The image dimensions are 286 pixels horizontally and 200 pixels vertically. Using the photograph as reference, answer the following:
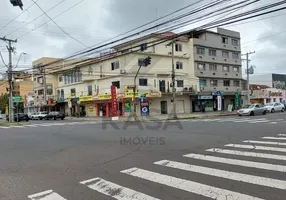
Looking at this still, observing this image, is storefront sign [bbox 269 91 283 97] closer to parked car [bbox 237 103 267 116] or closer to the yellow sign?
parked car [bbox 237 103 267 116]

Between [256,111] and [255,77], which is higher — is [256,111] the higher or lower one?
the lower one

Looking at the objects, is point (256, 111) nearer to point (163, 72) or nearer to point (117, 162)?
point (163, 72)

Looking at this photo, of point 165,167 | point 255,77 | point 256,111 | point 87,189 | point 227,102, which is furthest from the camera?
point 255,77

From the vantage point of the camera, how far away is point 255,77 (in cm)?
7825

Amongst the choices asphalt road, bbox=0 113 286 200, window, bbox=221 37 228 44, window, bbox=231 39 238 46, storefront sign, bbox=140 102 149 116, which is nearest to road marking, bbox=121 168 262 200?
asphalt road, bbox=0 113 286 200

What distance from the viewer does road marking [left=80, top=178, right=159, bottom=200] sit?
4982 mm

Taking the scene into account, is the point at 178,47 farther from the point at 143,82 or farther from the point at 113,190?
the point at 113,190

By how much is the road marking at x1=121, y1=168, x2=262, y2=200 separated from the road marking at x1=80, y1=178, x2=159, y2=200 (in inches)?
30.0

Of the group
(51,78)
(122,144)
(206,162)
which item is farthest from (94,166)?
(51,78)

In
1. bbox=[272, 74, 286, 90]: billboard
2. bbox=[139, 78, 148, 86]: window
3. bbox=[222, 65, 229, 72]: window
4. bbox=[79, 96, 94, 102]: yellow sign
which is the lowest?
bbox=[79, 96, 94, 102]: yellow sign

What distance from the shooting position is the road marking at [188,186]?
4872 mm

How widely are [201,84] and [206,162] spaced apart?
4175cm

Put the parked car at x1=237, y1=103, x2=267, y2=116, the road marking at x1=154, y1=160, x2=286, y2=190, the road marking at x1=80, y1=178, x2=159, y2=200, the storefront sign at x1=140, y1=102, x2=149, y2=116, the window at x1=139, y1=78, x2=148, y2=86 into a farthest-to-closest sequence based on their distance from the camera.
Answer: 1. the window at x1=139, y1=78, x2=148, y2=86
2. the storefront sign at x1=140, y1=102, x2=149, y2=116
3. the parked car at x1=237, y1=103, x2=267, y2=116
4. the road marking at x1=154, y1=160, x2=286, y2=190
5. the road marking at x1=80, y1=178, x2=159, y2=200

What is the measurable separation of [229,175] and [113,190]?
2640mm
